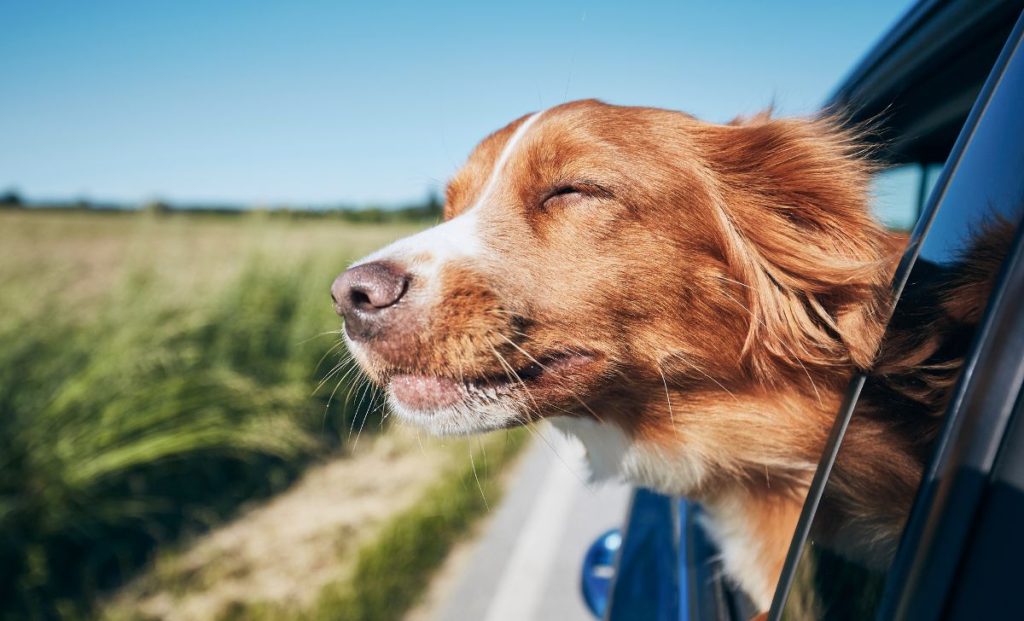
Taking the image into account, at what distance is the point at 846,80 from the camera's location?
2.42m

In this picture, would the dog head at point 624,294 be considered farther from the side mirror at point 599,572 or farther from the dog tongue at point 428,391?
the side mirror at point 599,572

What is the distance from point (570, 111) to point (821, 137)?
2.21 feet

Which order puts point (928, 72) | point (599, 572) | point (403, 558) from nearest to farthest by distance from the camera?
point (928, 72)
point (599, 572)
point (403, 558)

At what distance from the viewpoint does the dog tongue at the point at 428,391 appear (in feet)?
5.43

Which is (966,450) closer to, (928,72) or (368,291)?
(368,291)

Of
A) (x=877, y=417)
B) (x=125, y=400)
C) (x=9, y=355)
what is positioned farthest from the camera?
(x=125, y=400)

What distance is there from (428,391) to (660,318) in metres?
0.59

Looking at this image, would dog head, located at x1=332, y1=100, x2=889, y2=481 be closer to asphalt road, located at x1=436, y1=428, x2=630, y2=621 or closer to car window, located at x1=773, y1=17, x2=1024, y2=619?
car window, located at x1=773, y1=17, x2=1024, y2=619

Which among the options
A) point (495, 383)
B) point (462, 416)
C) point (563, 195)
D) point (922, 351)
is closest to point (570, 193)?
point (563, 195)

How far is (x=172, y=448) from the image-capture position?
4.96m

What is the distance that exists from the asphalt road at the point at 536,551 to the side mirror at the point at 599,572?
0.80 metres

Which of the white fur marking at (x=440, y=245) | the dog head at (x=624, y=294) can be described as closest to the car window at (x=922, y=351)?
the dog head at (x=624, y=294)

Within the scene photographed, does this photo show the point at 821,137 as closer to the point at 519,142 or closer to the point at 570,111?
the point at 570,111

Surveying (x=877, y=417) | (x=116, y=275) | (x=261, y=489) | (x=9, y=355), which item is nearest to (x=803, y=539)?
(x=877, y=417)
